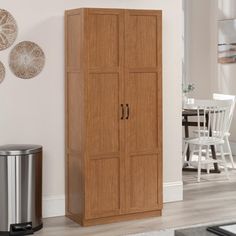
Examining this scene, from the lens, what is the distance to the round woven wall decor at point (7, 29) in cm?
484

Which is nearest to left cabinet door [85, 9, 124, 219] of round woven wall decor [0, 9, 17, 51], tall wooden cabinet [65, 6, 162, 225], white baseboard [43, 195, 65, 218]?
tall wooden cabinet [65, 6, 162, 225]

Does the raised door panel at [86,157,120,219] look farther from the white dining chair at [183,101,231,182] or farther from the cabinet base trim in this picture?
the white dining chair at [183,101,231,182]

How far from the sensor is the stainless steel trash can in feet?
15.0

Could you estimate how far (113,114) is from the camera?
4859 mm

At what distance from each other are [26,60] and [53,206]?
1.27m

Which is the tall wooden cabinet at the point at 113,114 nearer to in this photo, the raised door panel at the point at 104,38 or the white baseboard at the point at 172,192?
the raised door panel at the point at 104,38

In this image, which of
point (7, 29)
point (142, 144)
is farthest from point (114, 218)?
point (7, 29)

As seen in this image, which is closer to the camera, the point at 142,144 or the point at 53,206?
the point at 142,144

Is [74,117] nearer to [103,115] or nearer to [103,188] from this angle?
[103,115]

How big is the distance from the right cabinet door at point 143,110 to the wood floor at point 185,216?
0.21 m

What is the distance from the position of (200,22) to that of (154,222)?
4.45 meters

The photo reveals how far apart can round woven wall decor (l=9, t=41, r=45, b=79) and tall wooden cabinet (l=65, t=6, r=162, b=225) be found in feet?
0.81

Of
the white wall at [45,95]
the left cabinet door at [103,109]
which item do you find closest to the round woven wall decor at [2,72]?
the white wall at [45,95]

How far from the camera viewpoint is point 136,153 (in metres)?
5.00
